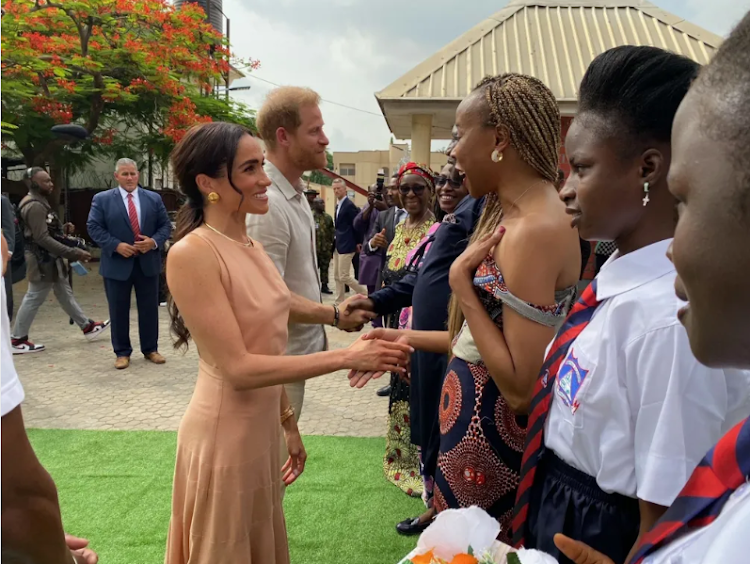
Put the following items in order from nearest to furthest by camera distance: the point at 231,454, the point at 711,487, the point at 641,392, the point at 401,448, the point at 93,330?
the point at 711,487, the point at 641,392, the point at 231,454, the point at 401,448, the point at 93,330

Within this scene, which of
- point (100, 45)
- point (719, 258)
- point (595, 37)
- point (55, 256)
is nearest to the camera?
point (719, 258)

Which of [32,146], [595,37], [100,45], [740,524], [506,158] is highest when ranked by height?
[100,45]

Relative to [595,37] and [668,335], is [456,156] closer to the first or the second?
[668,335]

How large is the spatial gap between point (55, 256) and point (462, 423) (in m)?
6.70

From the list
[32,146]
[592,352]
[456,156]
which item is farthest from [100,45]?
[592,352]

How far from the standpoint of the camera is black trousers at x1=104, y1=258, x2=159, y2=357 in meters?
6.18

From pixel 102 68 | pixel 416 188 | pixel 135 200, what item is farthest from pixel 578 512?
pixel 102 68

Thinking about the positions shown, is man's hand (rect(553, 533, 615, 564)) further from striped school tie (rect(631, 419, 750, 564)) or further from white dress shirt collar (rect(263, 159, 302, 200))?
white dress shirt collar (rect(263, 159, 302, 200))

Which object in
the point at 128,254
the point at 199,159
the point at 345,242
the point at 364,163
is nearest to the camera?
the point at 199,159

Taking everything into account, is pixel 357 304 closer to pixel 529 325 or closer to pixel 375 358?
pixel 375 358

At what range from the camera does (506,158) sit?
5.70ft

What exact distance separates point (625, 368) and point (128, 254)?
6.14m

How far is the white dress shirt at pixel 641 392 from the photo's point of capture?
3.22ft

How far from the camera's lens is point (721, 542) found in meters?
0.60
